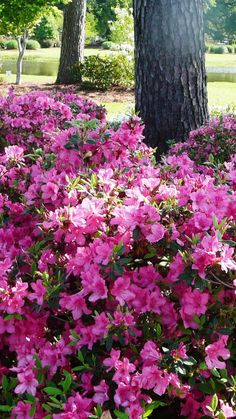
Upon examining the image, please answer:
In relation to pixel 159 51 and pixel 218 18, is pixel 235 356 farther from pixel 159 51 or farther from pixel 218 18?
pixel 218 18

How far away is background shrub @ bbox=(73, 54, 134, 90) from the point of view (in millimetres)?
18453

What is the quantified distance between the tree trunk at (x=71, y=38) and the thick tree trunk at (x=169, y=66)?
484 inches

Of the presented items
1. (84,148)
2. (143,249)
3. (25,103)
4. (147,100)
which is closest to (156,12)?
(147,100)

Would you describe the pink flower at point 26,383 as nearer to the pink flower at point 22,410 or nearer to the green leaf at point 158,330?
the pink flower at point 22,410

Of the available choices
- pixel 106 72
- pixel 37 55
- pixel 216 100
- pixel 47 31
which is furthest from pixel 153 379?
pixel 47 31

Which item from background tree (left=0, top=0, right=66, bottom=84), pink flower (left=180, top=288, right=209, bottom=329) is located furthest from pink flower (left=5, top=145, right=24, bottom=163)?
background tree (left=0, top=0, right=66, bottom=84)

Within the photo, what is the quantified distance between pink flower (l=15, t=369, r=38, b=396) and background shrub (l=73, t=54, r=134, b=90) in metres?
17.0

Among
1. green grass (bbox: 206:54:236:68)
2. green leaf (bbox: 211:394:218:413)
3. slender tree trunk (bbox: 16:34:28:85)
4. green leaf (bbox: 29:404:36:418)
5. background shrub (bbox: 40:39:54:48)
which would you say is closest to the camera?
green leaf (bbox: 211:394:218:413)

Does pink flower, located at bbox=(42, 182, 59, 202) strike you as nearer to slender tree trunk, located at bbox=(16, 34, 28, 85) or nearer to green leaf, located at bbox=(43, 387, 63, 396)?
green leaf, located at bbox=(43, 387, 63, 396)

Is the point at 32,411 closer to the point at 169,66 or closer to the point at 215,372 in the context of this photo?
the point at 215,372

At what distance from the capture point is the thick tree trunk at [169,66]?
233 inches

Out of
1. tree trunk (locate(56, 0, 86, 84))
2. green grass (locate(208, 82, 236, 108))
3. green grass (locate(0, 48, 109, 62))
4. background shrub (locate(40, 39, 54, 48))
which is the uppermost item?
tree trunk (locate(56, 0, 86, 84))

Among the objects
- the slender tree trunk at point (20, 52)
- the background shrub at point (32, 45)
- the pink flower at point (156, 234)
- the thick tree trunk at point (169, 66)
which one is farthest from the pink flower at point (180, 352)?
the background shrub at point (32, 45)

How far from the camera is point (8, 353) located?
234 cm
